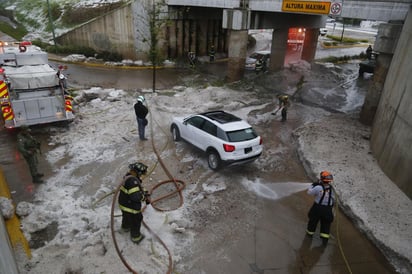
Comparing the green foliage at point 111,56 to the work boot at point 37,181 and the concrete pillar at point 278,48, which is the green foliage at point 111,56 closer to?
the concrete pillar at point 278,48

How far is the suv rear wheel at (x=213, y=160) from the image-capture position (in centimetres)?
996

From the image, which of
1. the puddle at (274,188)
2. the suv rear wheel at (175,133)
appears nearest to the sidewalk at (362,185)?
the puddle at (274,188)

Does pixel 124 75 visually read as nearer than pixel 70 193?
No

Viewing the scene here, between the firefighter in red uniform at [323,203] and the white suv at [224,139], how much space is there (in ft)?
9.76

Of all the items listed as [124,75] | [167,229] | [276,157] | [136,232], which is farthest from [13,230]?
[124,75]

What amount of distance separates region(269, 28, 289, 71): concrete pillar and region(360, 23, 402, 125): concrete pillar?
1053 cm

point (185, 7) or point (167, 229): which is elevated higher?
point (185, 7)

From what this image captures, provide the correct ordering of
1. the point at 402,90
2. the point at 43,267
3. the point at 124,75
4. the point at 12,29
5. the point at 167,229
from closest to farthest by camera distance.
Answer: the point at 43,267, the point at 167,229, the point at 402,90, the point at 124,75, the point at 12,29

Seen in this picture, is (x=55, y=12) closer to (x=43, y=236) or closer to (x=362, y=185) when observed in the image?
(x=43, y=236)

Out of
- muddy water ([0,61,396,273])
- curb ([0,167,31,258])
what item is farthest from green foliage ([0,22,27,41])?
curb ([0,167,31,258])

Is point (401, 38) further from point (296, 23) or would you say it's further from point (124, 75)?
point (124, 75)

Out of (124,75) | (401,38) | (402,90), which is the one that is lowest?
(124,75)

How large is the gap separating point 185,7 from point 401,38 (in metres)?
16.7

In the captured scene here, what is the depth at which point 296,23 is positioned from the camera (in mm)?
23781
